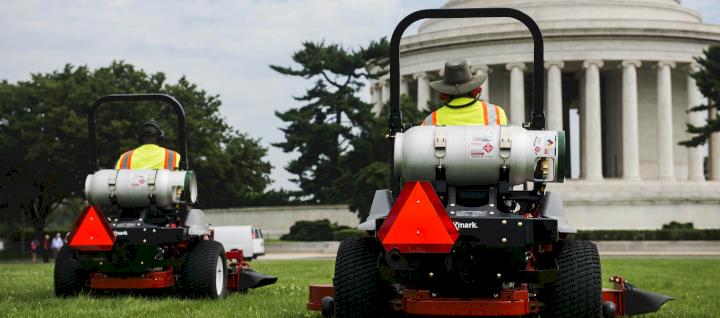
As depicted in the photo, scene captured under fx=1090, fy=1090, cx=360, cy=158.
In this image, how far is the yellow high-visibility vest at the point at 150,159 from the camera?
15.0 m

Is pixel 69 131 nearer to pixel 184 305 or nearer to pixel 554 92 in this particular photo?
pixel 554 92

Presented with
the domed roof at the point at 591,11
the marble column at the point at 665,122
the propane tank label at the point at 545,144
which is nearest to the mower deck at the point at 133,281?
the propane tank label at the point at 545,144

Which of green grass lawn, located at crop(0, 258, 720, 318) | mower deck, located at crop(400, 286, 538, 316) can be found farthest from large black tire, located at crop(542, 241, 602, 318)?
green grass lawn, located at crop(0, 258, 720, 318)

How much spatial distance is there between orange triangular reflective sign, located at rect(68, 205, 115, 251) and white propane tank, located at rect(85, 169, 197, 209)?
1249mm

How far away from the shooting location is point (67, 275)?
48.5 ft

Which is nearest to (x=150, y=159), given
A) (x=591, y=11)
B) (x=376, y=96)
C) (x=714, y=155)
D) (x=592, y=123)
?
(x=592, y=123)

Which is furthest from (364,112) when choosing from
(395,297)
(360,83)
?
(395,297)

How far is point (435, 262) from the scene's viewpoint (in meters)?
8.71

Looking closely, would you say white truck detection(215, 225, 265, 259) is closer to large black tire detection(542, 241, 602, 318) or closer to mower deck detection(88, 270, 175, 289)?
mower deck detection(88, 270, 175, 289)

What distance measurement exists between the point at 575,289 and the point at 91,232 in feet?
21.0

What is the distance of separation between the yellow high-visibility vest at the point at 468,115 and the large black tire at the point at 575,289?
1338 mm

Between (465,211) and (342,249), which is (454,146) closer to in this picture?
(465,211)

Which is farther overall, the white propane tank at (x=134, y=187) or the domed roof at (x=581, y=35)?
the domed roof at (x=581, y=35)

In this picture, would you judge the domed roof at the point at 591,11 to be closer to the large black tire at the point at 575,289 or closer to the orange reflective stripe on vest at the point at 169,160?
the orange reflective stripe on vest at the point at 169,160
